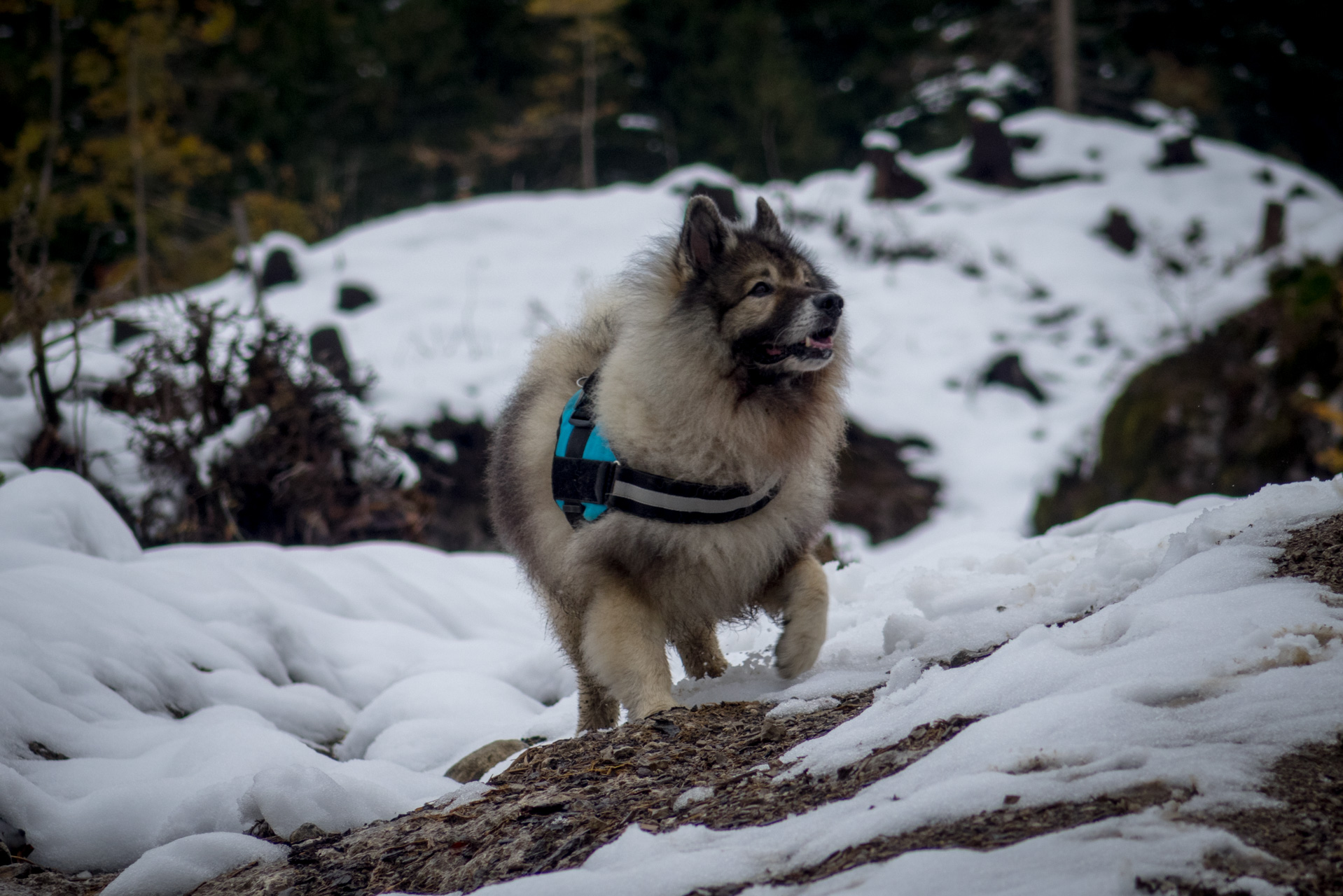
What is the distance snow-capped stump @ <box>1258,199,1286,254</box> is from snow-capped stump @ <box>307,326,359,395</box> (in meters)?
13.4

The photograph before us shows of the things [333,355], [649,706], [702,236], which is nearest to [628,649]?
[649,706]

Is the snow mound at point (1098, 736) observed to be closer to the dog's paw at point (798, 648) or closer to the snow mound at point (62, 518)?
the dog's paw at point (798, 648)

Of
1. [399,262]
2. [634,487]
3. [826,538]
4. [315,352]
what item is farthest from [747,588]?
[399,262]

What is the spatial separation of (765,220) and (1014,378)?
35.8 ft

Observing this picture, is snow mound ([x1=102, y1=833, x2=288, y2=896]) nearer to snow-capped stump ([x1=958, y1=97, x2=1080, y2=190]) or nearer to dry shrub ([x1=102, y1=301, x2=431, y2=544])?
dry shrub ([x1=102, y1=301, x2=431, y2=544])

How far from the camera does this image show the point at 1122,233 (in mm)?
17266

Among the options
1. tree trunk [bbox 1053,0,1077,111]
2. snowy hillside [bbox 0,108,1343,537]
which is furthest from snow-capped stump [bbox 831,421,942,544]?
tree trunk [bbox 1053,0,1077,111]

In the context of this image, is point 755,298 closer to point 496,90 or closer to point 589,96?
point 589,96

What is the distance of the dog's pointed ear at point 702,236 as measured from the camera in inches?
132

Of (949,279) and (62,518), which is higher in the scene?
(62,518)

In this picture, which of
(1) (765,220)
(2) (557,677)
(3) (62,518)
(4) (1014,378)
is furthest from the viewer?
(4) (1014,378)

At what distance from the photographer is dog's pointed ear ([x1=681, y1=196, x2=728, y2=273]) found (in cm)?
335

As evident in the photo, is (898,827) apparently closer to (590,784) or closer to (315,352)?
(590,784)

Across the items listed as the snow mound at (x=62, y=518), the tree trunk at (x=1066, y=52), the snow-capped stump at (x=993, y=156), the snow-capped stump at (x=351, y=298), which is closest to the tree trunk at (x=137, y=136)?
the snow-capped stump at (x=351, y=298)
